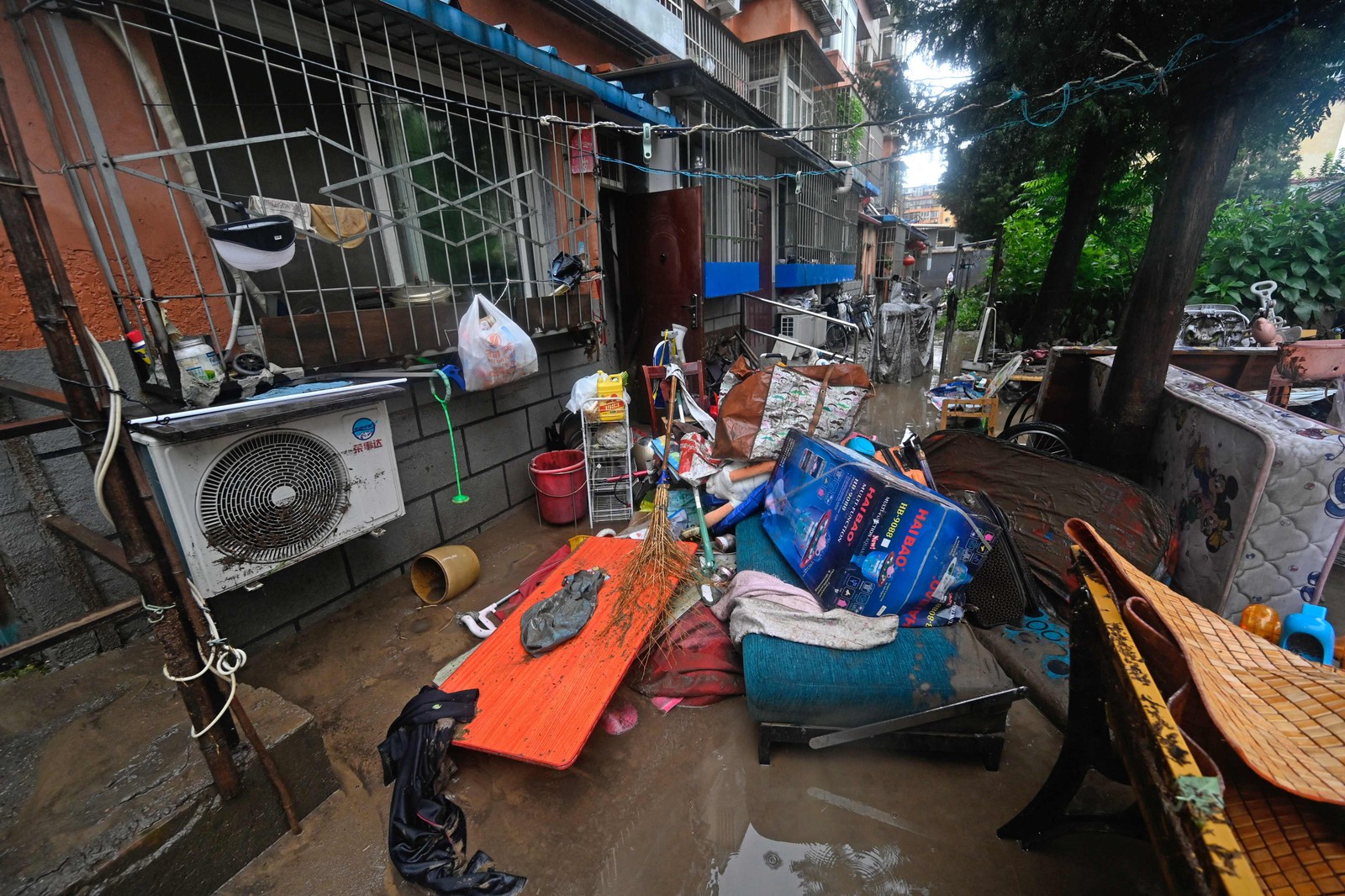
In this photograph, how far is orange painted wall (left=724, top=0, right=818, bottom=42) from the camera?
10516 millimetres

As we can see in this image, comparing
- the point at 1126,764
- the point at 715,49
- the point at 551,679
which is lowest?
the point at 551,679

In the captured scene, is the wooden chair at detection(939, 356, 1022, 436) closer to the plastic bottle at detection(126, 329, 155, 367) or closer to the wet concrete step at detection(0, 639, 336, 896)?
the wet concrete step at detection(0, 639, 336, 896)

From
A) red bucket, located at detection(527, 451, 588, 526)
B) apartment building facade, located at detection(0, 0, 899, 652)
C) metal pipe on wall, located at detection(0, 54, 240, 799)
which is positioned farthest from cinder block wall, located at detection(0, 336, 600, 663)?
metal pipe on wall, located at detection(0, 54, 240, 799)

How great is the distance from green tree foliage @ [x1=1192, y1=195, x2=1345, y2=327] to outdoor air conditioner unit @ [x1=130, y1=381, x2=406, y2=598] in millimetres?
9450

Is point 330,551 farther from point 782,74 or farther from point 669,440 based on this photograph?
point 782,74

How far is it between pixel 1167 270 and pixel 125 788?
19.5 feet

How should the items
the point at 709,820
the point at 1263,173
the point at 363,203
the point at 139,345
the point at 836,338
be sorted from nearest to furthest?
the point at 709,820
the point at 139,345
the point at 363,203
the point at 836,338
the point at 1263,173

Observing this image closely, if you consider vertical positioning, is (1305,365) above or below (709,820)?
above

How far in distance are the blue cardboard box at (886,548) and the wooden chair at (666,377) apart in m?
2.37

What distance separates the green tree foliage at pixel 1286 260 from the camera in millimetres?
6668

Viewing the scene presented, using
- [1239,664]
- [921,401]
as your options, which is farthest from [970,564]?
[921,401]

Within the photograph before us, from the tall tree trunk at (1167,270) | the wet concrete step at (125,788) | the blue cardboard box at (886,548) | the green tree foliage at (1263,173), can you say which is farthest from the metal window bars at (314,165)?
the green tree foliage at (1263,173)

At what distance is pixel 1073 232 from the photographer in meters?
7.97

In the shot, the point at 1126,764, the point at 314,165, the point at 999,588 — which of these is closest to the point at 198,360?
the point at 314,165
